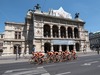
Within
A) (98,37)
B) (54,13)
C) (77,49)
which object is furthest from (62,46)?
(98,37)

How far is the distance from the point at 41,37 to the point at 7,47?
424 inches

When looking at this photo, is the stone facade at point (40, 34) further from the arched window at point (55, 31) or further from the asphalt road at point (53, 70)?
the asphalt road at point (53, 70)

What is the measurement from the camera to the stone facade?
45906 mm

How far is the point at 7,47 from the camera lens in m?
44.6

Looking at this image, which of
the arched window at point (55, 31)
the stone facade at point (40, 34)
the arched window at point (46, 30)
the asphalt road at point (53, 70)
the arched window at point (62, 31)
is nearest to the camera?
the asphalt road at point (53, 70)

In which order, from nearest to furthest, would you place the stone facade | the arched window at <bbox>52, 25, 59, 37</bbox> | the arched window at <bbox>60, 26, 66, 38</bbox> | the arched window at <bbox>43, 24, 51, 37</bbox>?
the stone facade → the arched window at <bbox>43, 24, 51, 37</bbox> → the arched window at <bbox>52, 25, 59, 37</bbox> → the arched window at <bbox>60, 26, 66, 38</bbox>

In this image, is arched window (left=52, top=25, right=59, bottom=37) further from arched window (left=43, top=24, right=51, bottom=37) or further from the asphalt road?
the asphalt road

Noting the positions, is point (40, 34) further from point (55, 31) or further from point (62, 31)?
point (62, 31)

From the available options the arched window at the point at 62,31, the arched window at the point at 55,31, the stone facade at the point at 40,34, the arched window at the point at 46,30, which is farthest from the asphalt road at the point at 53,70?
the arched window at the point at 62,31

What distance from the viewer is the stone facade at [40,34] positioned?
45906 mm

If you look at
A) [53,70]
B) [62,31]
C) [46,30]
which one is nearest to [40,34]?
[46,30]

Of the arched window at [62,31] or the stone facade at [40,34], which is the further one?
the arched window at [62,31]

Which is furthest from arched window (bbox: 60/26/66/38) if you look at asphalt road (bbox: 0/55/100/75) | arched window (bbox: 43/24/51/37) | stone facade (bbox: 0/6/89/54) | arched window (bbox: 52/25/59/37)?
asphalt road (bbox: 0/55/100/75)

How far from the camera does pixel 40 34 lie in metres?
47.0
